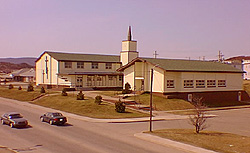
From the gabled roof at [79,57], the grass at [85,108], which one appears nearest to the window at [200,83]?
the grass at [85,108]

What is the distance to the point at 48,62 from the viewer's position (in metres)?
72.2

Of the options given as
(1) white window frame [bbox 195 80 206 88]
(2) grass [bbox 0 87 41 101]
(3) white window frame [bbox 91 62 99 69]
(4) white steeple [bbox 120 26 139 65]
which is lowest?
(2) grass [bbox 0 87 41 101]

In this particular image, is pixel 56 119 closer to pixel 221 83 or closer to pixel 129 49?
pixel 221 83

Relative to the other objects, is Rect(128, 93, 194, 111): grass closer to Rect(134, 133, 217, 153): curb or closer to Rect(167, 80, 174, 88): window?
Rect(167, 80, 174, 88): window

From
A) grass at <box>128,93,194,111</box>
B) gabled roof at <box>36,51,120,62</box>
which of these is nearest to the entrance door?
gabled roof at <box>36,51,120,62</box>

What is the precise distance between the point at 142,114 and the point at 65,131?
14.7 m

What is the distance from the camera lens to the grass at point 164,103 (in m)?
48.6

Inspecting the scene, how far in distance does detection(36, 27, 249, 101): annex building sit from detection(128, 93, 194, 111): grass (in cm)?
201

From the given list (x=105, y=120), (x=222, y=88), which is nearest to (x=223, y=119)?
(x=105, y=120)

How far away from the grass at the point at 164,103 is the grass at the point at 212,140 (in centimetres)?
1802

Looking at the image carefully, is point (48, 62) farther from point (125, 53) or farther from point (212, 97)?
point (212, 97)

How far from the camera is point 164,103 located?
5012cm

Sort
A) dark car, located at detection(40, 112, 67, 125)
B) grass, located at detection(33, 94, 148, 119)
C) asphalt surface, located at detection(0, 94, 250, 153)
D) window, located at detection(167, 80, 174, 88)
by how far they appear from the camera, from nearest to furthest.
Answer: asphalt surface, located at detection(0, 94, 250, 153) < dark car, located at detection(40, 112, 67, 125) < grass, located at detection(33, 94, 148, 119) < window, located at detection(167, 80, 174, 88)

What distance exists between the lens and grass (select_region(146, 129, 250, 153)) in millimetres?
23281
